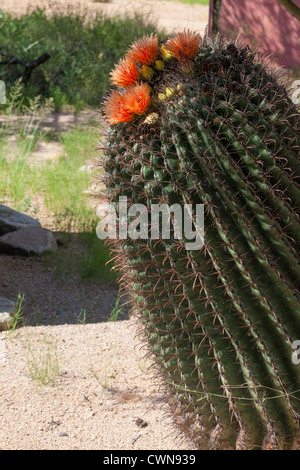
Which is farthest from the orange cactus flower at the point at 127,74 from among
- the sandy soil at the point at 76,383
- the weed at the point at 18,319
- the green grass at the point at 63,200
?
the green grass at the point at 63,200

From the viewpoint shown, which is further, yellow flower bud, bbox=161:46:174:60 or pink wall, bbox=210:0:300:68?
pink wall, bbox=210:0:300:68

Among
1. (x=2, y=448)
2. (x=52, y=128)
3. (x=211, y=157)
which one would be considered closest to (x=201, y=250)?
(x=211, y=157)

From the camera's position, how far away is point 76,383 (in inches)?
117

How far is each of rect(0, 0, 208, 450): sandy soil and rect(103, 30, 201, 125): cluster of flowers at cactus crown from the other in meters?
1.17

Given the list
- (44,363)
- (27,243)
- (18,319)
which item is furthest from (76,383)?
→ (27,243)

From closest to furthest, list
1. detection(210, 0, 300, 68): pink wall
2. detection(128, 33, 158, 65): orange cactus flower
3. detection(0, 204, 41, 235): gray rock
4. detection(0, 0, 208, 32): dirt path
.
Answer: detection(128, 33, 158, 65): orange cactus flower < detection(0, 204, 41, 235): gray rock < detection(210, 0, 300, 68): pink wall < detection(0, 0, 208, 32): dirt path

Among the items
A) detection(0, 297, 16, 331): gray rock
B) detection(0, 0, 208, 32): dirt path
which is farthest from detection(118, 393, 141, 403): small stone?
detection(0, 0, 208, 32): dirt path

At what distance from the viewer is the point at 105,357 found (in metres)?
3.25

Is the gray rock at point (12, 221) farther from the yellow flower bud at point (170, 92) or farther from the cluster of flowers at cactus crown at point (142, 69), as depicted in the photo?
the yellow flower bud at point (170, 92)

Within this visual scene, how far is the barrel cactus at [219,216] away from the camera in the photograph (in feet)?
6.66

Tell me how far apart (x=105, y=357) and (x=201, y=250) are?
1368 millimetres

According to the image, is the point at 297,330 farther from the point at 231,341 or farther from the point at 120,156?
the point at 120,156

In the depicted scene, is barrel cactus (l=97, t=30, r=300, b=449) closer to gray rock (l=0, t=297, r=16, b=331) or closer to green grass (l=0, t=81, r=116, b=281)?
gray rock (l=0, t=297, r=16, b=331)

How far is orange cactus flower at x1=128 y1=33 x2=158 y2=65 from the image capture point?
7.33ft
